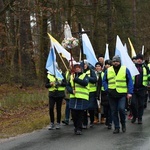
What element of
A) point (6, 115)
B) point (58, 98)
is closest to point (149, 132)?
point (58, 98)

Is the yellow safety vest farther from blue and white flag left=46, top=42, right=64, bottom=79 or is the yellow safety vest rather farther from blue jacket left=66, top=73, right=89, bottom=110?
blue and white flag left=46, top=42, right=64, bottom=79

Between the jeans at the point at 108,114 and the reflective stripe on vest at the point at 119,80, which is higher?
the reflective stripe on vest at the point at 119,80

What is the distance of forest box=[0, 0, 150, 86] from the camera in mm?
22062

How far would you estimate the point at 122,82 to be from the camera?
962 cm

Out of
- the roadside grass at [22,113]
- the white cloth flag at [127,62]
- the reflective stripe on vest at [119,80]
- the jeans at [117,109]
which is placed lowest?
the roadside grass at [22,113]

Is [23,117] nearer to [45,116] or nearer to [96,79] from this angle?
[45,116]

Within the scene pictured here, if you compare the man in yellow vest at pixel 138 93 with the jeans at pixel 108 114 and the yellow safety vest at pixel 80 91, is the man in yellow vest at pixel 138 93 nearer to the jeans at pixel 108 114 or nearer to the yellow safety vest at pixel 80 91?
the jeans at pixel 108 114

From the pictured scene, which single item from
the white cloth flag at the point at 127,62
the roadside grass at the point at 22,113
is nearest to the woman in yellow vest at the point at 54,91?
the roadside grass at the point at 22,113

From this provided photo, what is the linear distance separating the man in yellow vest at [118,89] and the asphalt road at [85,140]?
46 cm

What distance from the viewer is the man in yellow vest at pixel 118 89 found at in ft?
31.4

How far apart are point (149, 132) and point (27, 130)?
322 centimetres

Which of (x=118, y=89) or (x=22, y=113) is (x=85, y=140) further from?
(x=22, y=113)

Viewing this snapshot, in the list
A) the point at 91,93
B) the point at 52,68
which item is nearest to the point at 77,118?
the point at 91,93

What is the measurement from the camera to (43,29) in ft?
78.8
